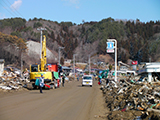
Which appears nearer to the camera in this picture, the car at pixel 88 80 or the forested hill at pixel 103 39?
the car at pixel 88 80

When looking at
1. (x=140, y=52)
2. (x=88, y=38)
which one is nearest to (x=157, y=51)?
(x=140, y=52)

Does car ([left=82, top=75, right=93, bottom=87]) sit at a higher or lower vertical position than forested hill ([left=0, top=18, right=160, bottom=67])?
lower

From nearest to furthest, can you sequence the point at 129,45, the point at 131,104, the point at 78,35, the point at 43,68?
the point at 131,104, the point at 43,68, the point at 129,45, the point at 78,35

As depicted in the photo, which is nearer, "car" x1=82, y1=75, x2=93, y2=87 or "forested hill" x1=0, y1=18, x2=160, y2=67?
"car" x1=82, y1=75, x2=93, y2=87

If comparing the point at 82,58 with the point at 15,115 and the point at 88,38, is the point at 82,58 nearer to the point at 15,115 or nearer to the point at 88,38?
the point at 88,38

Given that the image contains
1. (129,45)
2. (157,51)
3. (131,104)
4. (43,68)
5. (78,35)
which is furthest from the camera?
(78,35)

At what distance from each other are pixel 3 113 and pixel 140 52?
128 m

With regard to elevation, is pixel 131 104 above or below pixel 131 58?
below

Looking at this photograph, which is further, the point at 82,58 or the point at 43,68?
the point at 82,58

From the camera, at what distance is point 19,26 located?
176 meters

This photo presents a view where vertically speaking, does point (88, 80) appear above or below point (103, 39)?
below

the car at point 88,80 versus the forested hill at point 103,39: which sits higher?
the forested hill at point 103,39

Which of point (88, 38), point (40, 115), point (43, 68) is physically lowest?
point (40, 115)

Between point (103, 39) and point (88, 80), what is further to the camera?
point (103, 39)
